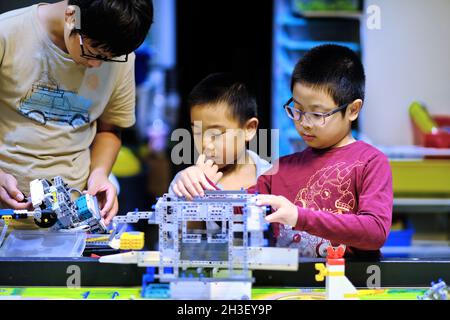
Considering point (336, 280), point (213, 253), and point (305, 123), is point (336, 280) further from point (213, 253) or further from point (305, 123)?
point (305, 123)

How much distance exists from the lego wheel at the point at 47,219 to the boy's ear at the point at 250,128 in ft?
1.49

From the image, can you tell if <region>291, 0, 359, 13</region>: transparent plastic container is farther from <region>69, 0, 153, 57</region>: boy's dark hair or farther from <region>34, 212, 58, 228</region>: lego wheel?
<region>34, 212, 58, 228</region>: lego wheel

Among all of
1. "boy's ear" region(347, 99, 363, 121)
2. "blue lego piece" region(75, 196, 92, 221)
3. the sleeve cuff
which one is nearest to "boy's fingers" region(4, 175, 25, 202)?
"blue lego piece" region(75, 196, 92, 221)

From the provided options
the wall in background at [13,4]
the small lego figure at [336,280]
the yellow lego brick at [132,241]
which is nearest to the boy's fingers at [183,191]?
the yellow lego brick at [132,241]

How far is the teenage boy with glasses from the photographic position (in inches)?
57.9

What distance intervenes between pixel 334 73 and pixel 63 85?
0.59m

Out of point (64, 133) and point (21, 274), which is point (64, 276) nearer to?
point (21, 274)

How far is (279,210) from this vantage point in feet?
4.24

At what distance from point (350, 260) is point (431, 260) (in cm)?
15

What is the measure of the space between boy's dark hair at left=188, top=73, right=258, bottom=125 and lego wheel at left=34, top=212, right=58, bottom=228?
0.39 m

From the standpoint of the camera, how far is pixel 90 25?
1.46 metres

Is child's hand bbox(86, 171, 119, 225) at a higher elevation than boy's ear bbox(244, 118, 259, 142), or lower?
lower
